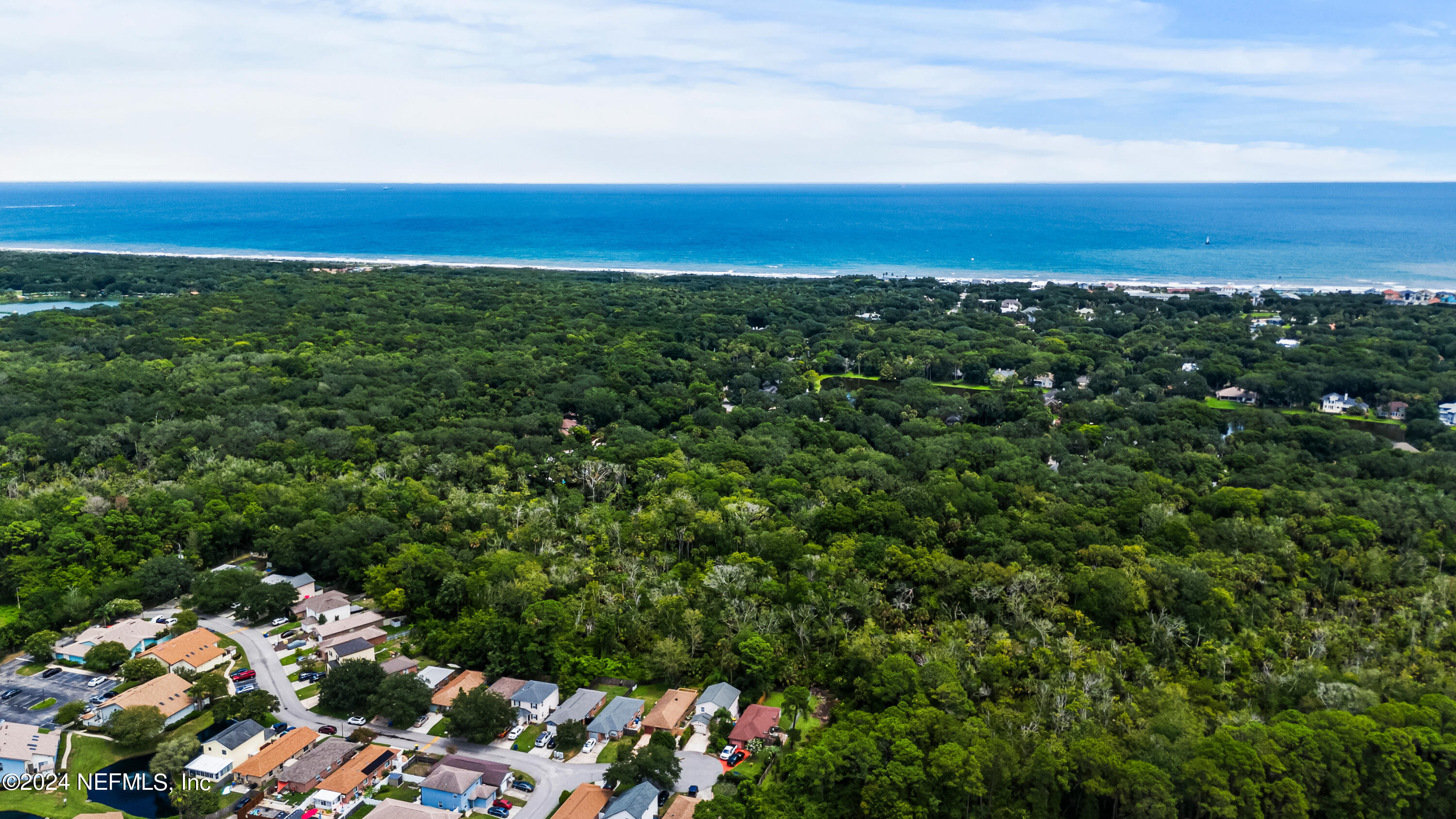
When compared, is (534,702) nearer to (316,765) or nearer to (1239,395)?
(316,765)

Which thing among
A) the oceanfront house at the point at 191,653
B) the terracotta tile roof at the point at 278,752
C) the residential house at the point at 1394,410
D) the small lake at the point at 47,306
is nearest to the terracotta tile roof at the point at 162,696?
the oceanfront house at the point at 191,653

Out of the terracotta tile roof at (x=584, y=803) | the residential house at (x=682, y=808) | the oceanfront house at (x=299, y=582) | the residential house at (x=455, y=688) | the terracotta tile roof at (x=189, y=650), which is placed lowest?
the residential house at (x=682, y=808)

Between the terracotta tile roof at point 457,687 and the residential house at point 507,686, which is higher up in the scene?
the residential house at point 507,686

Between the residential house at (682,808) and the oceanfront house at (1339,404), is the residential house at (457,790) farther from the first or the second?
the oceanfront house at (1339,404)

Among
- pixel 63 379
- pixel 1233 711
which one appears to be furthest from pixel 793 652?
pixel 63 379

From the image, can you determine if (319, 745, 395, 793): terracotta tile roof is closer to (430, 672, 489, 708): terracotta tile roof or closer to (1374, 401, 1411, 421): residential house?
(430, 672, 489, 708): terracotta tile roof

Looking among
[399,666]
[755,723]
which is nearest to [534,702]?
[399,666]

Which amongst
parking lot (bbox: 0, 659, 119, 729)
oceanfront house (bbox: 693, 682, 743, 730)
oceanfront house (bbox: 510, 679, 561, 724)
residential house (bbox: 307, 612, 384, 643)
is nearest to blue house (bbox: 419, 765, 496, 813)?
oceanfront house (bbox: 510, 679, 561, 724)

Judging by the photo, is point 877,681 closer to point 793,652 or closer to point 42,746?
point 793,652

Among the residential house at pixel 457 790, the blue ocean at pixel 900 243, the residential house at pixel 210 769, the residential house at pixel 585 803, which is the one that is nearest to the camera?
the residential house at pixel 585 803
